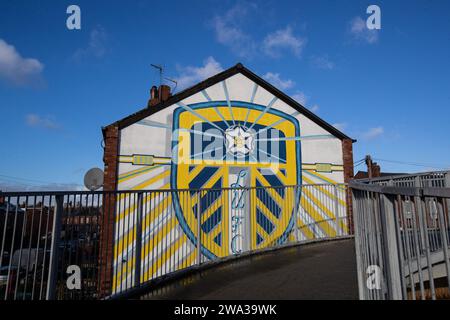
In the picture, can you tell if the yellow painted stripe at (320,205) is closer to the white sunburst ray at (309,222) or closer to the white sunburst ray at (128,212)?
the white sunburst ray at (309,222)

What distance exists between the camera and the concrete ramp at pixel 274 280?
3.72 metres

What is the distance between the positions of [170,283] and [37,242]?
1.98m

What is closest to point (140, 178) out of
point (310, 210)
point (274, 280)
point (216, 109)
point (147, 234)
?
point (147, 234)

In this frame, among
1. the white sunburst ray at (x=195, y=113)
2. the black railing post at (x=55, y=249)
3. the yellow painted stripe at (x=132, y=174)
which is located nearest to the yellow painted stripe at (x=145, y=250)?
the black railing post at (x=55, y=249)

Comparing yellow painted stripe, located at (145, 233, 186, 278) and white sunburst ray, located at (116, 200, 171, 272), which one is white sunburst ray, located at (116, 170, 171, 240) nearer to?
white sunburst ray, located at (116, 200, 171, 272)

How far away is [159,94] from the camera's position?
47.0 feet

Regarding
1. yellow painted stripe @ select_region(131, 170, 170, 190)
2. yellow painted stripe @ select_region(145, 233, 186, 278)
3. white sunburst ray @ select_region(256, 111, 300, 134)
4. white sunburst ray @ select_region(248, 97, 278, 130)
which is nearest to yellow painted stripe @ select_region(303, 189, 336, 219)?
white sunburst ray @ select_region(256, 111, 300, 134)

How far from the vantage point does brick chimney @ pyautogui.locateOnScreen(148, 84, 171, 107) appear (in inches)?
546

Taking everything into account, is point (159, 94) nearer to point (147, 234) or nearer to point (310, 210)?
point (147, 234)

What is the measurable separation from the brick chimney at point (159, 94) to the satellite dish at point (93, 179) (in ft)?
15.6
